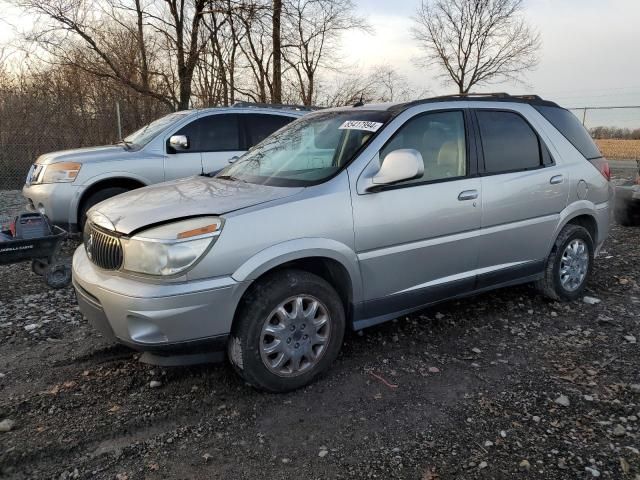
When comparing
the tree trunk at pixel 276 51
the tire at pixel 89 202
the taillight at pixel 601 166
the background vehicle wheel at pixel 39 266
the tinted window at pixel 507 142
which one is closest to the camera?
the tinted window at pixel 507 142

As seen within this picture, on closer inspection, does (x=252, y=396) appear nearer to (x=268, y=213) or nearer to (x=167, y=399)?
(x=167, y=399)

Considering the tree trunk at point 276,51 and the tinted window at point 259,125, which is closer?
the tinted window at point 259,125

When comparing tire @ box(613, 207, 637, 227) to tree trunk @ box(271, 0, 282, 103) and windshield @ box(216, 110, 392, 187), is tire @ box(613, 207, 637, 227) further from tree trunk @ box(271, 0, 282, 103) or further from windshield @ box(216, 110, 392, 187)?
tree trunk @ box(271, 0, 282, 103)

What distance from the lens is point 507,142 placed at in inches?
164

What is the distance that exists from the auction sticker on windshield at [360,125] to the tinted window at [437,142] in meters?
0.15

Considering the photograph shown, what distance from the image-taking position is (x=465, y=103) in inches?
159

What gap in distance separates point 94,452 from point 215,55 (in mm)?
15914

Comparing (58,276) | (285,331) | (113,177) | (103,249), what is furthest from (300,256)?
(113,177)

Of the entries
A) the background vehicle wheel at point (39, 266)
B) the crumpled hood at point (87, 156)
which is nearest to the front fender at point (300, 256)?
the background vehicle wheel at point (39, 266)

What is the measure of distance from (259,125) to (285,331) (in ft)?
16.0

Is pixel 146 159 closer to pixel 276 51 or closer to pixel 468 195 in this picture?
pixel 468 195

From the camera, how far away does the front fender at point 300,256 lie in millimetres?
2887

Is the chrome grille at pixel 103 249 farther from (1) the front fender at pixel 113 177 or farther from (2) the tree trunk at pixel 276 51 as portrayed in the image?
(2) the tree trunk at pixel 276 51

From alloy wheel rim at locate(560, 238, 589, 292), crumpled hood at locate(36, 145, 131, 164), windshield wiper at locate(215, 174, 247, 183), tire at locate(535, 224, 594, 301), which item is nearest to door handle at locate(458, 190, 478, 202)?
tire at locate(535, 224, 594, 301)
